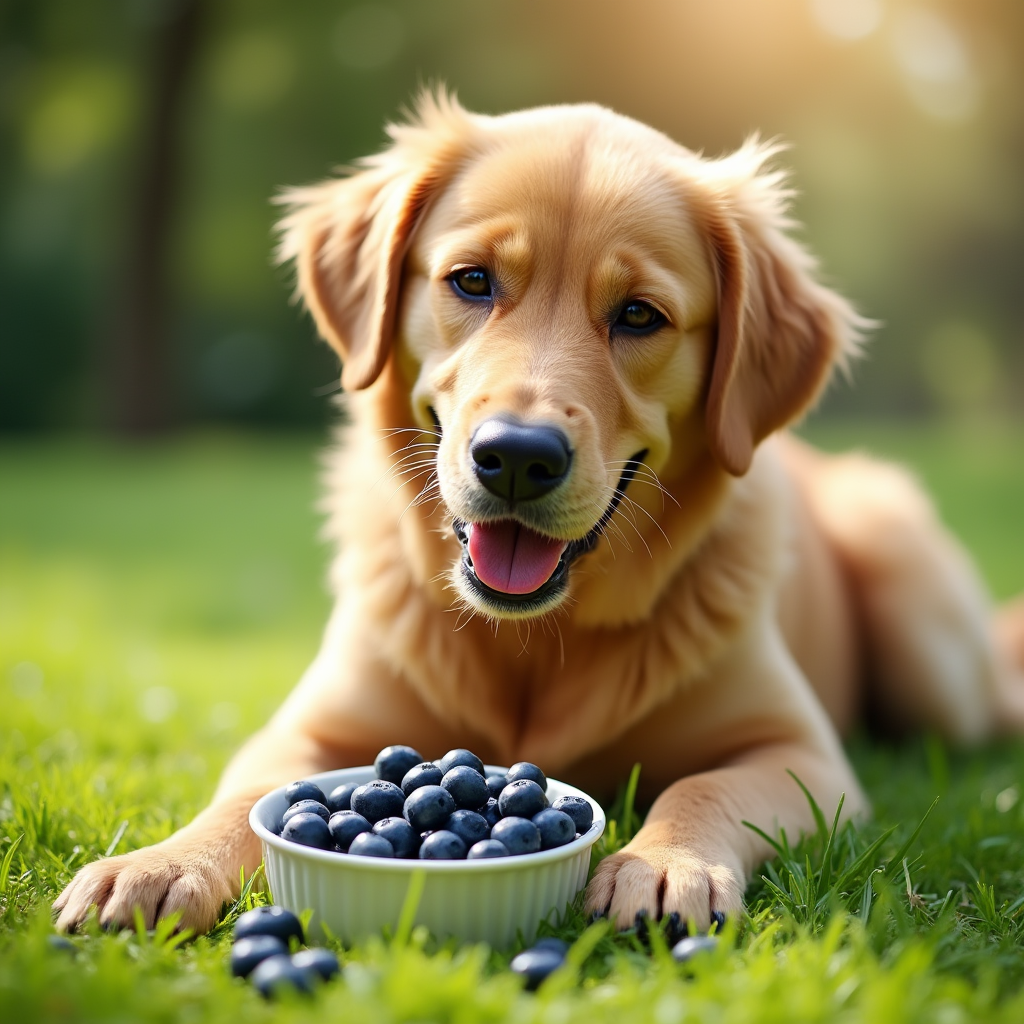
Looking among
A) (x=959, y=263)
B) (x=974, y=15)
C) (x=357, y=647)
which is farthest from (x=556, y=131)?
(x=959, y=263)

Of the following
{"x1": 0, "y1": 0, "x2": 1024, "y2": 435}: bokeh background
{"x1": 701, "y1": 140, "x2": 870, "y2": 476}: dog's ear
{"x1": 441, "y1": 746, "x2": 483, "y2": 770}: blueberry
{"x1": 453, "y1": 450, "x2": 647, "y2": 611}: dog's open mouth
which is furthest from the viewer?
{"x1": 0, "y1": 0, "x2": 1024, "y2": 435}: bokeh background

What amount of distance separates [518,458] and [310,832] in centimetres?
90

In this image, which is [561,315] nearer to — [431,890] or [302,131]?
[431,890]

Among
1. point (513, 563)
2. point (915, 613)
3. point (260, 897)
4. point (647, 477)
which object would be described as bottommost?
point (260, 897)

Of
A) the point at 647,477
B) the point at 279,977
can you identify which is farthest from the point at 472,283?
the point at 279,977

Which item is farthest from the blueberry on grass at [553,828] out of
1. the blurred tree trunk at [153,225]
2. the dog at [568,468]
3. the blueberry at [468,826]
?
the blurred tree trunk at [153,225]

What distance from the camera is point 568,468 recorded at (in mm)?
2633

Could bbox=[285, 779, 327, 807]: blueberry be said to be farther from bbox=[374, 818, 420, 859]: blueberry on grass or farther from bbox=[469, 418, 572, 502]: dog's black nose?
bbox=[469, 418, 572, 502]: dog's black nose

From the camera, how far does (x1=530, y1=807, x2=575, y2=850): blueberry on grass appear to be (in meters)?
2.29

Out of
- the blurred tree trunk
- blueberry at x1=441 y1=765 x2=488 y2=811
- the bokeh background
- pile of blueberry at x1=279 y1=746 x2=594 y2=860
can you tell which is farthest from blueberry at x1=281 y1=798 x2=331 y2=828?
the blurred tree trunk

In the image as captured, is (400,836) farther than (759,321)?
No

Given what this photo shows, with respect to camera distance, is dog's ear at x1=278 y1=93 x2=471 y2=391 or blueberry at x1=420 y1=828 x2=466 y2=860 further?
dog's ear at x1=278 y1=93 x2=471 y2=391

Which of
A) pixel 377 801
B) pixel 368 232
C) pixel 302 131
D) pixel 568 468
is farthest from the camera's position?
pixel 302 131

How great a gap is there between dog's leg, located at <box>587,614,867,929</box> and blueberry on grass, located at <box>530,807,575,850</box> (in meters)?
0.14
